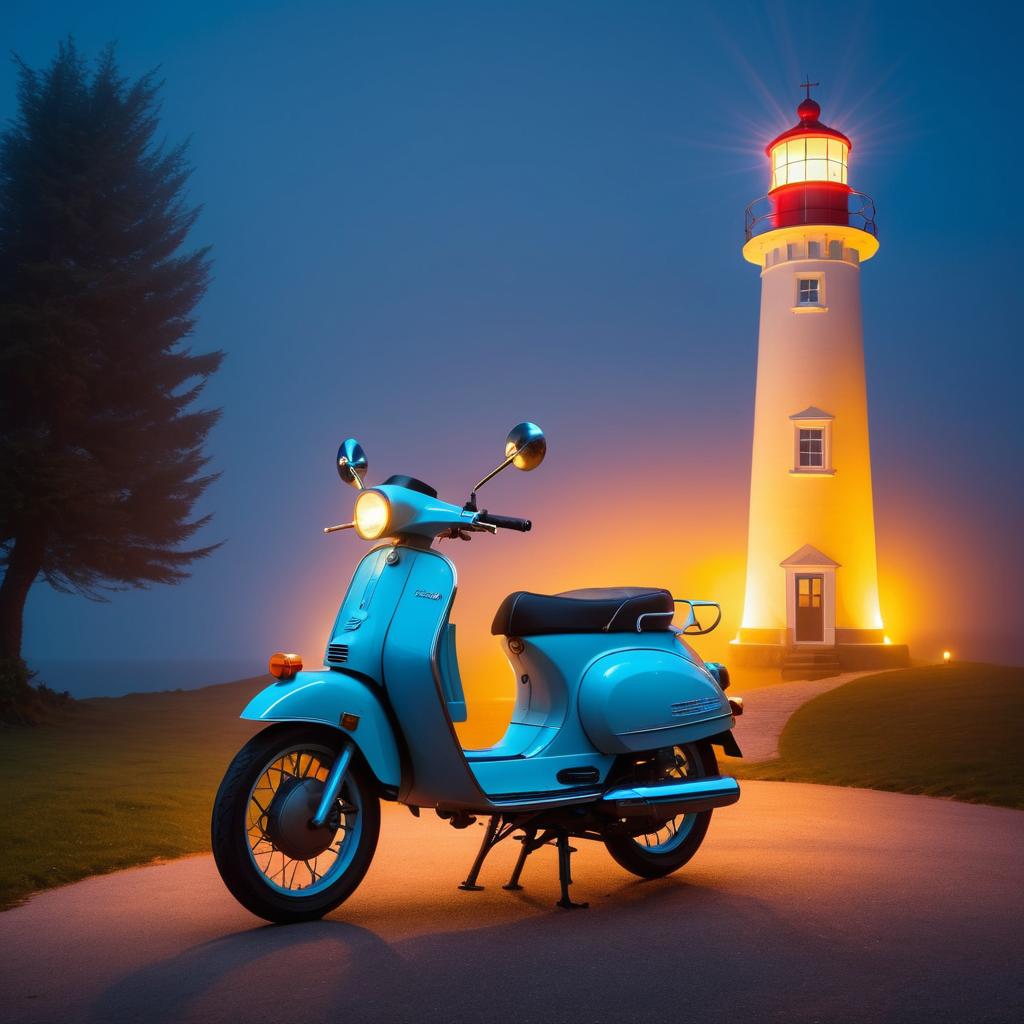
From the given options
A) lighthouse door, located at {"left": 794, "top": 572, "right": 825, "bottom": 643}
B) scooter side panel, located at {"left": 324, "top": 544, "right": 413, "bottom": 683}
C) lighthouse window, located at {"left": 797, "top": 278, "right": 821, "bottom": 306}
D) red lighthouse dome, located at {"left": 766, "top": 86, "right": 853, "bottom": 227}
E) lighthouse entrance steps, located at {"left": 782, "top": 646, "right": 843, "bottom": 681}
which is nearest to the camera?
scooter side panel, located at {"left": 324, "top": 544, "right": 413, "bottom": 683}

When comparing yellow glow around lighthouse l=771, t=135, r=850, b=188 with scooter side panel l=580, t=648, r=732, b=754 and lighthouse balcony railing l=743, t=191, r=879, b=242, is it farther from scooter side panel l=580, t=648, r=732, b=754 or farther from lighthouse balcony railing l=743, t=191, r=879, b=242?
scooter side panel l=580, t=648, r=732, b=754

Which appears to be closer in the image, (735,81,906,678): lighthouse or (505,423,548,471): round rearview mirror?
(505,423,548,471): round rearview mirror

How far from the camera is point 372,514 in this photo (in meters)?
4.88

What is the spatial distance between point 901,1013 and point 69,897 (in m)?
3.60

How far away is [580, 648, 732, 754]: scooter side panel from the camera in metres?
5.18

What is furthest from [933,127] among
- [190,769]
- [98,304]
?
[190,769]

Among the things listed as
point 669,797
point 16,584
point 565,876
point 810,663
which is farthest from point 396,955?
point 810,663

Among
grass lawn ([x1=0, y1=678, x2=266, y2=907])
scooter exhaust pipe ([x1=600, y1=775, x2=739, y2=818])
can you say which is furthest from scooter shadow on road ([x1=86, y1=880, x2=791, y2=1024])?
grass lawn ([x1=0, y1=678, x2=266, y2=907])

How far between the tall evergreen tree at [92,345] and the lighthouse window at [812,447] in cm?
1202

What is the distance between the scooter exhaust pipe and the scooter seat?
710 mm

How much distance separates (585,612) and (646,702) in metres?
0.47

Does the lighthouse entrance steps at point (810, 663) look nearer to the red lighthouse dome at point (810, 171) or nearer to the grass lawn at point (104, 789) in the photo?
the red lighthouse dome at point (810, 171)

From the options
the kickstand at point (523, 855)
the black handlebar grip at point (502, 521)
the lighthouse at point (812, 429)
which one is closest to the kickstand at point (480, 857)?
the kickstand at point (523, 855)

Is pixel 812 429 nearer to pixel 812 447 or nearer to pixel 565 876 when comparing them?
pixel 812 447
